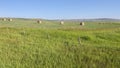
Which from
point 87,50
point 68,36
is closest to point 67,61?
point 87,50

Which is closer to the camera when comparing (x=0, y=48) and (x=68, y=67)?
(x=68, y=67)

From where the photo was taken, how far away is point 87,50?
1839cm

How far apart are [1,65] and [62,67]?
3152 millimetres

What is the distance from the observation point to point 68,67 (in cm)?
1514

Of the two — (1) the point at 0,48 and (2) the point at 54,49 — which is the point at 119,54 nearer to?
(2) the point at 54,49

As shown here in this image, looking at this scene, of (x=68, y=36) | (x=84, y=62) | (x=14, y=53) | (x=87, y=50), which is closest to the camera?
(x=84, y=62)

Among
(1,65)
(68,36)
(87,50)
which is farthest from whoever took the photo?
(68,36)

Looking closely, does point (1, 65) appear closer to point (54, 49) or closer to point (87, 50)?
point (54, 49)

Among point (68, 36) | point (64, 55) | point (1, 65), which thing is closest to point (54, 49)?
point (64, 55)

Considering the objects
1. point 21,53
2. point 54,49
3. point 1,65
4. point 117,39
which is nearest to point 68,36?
point 117,39

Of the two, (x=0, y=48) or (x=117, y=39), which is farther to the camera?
(x=117, y=39)

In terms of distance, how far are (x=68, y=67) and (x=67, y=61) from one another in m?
0.82

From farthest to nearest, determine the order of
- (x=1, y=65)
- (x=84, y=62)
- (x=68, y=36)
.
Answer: (x=68, y=36), (x=84, y=62), (x=1, y=65)

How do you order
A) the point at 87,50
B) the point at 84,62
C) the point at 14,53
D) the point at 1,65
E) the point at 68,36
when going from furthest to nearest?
the point at 68,36
the point at 87,50
the point at 14,53
the point at 84,62
the point at 1,65
